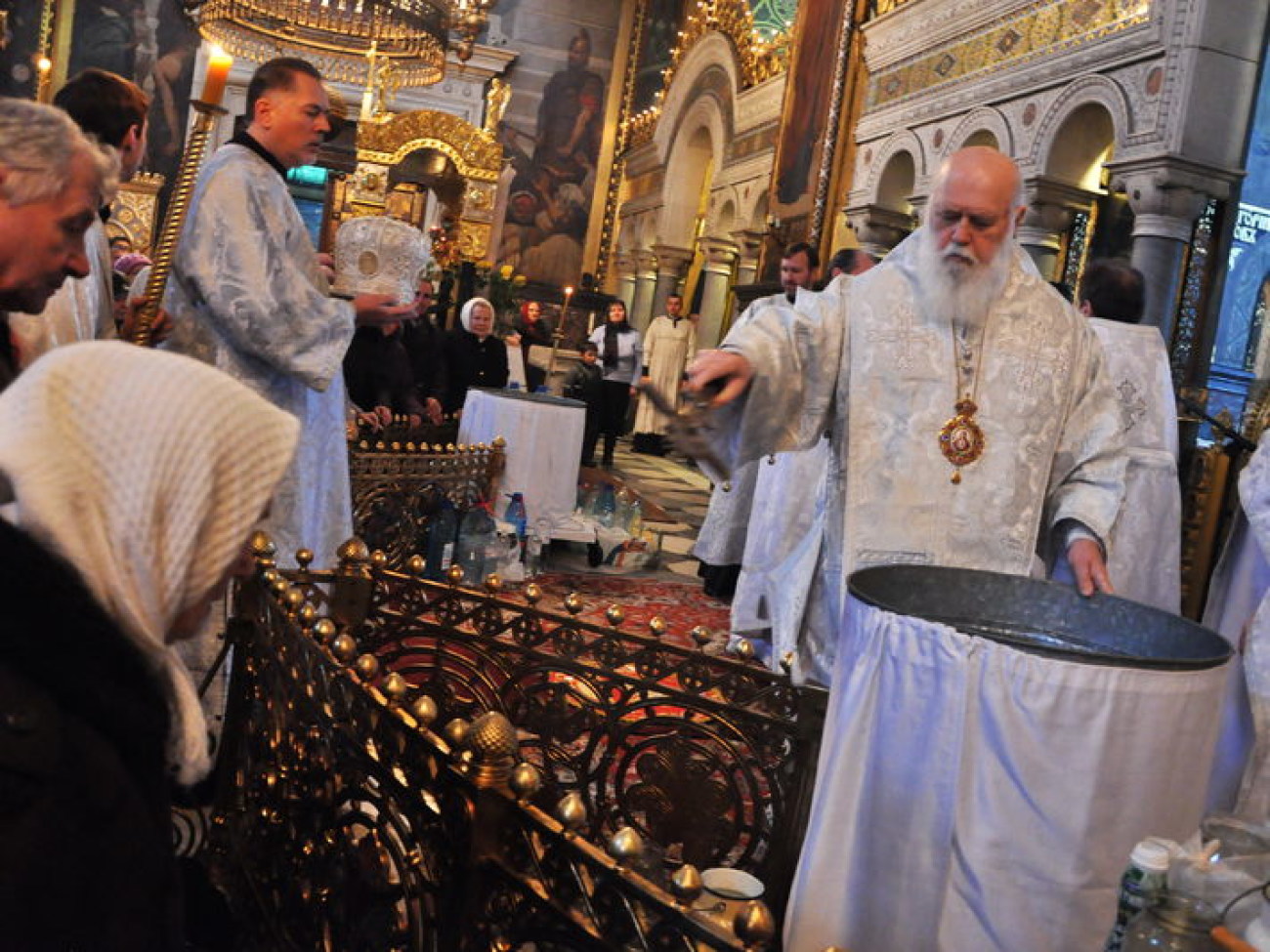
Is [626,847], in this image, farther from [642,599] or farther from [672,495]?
[672,495]

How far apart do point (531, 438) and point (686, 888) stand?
20.0 ft

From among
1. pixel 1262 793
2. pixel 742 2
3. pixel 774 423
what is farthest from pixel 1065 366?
pixel 742 2

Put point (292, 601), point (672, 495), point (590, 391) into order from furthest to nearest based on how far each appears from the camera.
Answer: point (590, 391) < point (672, 495) < point (292, 601)

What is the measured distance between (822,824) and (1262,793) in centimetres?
186

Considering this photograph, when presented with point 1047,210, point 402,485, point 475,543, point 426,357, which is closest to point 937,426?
point 402,485

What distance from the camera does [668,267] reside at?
805 inches

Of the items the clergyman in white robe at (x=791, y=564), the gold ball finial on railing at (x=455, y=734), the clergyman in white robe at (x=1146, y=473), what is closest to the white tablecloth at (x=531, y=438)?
the clergyman in white robe at (x=791, y=564)

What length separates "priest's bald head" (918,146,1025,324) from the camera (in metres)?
2.85

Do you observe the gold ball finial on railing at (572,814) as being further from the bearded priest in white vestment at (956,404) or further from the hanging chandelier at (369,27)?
the hanging chandelier at (369,27)

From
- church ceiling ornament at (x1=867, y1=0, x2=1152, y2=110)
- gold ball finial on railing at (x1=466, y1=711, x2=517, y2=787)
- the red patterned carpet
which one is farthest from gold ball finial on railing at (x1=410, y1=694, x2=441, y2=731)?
church ceiling ornament at (x1=867, y1=0, x2=1152, y2=110)

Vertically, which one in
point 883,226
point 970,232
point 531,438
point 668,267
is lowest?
point 531,438

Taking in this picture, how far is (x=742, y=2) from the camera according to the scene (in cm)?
1828

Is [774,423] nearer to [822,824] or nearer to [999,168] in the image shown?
[999,168]

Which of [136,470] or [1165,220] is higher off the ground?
[1165,220]
